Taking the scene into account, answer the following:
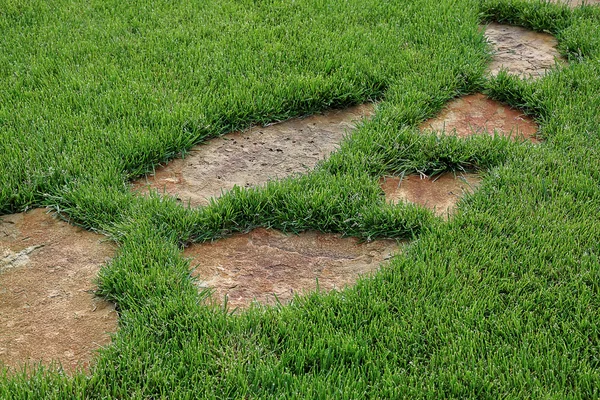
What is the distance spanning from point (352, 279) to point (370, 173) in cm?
76

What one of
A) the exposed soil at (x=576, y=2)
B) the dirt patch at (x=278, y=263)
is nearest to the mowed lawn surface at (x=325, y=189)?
the dirt patch at (x=278, y=263)

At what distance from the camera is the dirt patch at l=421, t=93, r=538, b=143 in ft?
12.5

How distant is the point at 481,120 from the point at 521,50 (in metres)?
1.05

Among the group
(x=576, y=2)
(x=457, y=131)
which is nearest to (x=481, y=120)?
(x=457, y=131)

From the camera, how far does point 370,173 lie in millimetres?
3449

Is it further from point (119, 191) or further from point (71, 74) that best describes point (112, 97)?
point (119, 191)

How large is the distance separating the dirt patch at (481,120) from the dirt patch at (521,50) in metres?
0.39

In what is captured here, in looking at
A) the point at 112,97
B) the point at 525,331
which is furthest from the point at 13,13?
the point at 525,331

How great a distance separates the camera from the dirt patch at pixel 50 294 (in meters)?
2.53

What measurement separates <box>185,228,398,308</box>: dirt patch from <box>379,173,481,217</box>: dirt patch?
0.33 meters

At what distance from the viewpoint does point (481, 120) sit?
3945 mm

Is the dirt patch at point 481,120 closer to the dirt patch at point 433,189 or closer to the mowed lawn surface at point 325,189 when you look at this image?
the mowed lawn surface at point 325,189

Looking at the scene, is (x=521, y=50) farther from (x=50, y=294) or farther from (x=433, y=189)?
(x=50, y=294)

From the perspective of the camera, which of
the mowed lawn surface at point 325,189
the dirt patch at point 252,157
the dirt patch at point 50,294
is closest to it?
the mowed lawn surface at point 325,189
